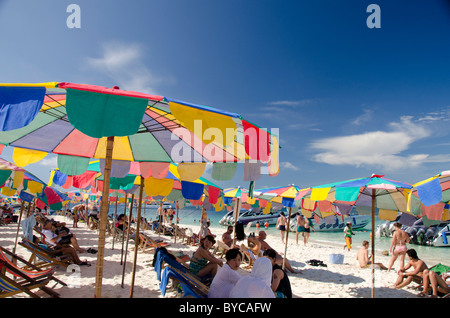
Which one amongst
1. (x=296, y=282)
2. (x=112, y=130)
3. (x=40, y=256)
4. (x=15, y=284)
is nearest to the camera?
(x=112, y=130)

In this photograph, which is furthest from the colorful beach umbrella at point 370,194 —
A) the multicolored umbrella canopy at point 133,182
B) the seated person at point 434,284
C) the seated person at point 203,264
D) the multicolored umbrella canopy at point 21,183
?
the multicolored umbrella canopy at point 21,183

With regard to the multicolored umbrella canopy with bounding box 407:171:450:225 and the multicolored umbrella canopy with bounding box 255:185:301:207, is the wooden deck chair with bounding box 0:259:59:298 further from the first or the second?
the multicolored umbrella canopy with bounding box 407:171:450:225

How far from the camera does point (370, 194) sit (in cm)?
575

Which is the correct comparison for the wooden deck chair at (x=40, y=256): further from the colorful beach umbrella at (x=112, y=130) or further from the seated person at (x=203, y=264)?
the seated person at (x=203, y=264)

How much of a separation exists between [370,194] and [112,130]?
589cm

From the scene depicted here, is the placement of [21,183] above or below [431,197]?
below

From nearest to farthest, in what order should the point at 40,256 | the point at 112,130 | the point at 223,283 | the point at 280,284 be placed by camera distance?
1. the point at 112,130
2. the point at 223,283
3. the point at 280,284
4. the point at 40,256

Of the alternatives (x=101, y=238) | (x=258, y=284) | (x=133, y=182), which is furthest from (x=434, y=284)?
(x=133, y=182)

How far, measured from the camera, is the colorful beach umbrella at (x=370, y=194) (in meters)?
4.28

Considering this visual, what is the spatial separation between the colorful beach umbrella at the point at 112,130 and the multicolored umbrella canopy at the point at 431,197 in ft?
7.87

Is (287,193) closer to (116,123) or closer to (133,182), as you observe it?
(133,182)
